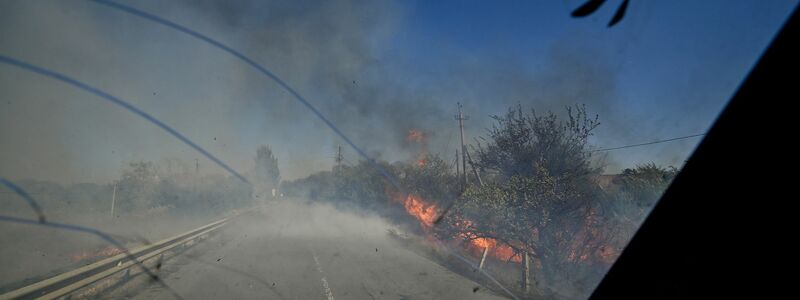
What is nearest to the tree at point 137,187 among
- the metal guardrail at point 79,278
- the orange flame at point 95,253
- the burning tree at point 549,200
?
the orange flame at point 95,253

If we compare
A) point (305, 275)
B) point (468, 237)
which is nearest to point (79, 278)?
point (305, 275)

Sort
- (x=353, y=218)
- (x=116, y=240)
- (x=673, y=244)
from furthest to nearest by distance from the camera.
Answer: (x=353, y=218) → (x=116, y=240) → (x=673, y=244)

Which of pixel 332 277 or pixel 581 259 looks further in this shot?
pixel 581 259

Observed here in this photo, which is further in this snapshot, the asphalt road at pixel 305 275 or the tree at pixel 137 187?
the tree at pixel 137 187

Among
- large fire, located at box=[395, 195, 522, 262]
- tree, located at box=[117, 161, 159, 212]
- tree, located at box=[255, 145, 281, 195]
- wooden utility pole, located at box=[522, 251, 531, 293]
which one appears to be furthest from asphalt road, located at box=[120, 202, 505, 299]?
tree, located at box=[255, 145, 281, 195]

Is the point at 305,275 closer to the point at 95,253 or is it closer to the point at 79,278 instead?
the point at 79,278

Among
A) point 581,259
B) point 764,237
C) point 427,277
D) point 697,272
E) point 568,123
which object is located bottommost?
point 427,277

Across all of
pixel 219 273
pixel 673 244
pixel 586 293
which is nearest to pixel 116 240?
pixel 219 273

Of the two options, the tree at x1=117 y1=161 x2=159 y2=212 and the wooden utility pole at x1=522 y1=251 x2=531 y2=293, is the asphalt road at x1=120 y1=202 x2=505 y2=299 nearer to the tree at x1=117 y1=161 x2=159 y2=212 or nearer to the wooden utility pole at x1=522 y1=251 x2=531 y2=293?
the wooden utility pole at x1=522 y1=251 x2=531 y2=293

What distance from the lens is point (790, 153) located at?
168cm

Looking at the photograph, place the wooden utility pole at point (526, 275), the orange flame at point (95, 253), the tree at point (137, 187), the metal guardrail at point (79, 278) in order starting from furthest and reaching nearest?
the tree at point (137, 187) < the orange flame at point (95, 253) < the wooden utility pole at point (526, 275) < the metal guardrail at point (79, 278)

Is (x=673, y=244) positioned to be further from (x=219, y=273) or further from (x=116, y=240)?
(x=116, y=240)

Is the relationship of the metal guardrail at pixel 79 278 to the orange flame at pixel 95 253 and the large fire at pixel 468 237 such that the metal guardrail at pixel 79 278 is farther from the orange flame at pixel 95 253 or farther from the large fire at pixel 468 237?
the large fire at pixel 468 237

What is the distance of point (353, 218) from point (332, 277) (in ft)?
73.8
